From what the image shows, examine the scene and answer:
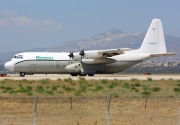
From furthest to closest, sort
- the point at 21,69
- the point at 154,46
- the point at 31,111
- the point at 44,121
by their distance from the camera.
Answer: the point at 154,46
the point at 21,69
the point at 31,111
the point at 44,121

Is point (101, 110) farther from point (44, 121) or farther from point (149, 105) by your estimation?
point (44, 121)

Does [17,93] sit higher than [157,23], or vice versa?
[157,23]

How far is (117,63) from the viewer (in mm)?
62844

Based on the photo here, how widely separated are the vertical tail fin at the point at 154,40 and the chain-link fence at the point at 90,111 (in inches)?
1378

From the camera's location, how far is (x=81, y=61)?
200ft

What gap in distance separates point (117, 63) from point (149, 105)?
114 ft

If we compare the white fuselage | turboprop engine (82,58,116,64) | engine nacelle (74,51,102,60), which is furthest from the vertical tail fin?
engine nacelle (74,51,102,60)

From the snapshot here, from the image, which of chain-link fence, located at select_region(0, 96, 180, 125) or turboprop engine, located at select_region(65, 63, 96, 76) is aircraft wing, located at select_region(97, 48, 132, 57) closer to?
turboprop engine, located at select_region(65, 63, 96, 76)

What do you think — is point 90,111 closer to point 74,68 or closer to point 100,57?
point 74,68

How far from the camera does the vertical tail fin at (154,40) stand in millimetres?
66625

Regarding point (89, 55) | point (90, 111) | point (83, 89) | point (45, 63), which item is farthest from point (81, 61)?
point (90, 111)

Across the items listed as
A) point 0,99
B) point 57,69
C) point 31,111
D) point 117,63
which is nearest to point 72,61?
point 57,69

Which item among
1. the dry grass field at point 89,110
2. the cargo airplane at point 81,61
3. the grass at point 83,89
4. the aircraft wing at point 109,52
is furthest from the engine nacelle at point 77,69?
the dry grass field at point 89,110

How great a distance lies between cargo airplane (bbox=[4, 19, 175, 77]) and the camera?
193 feet
